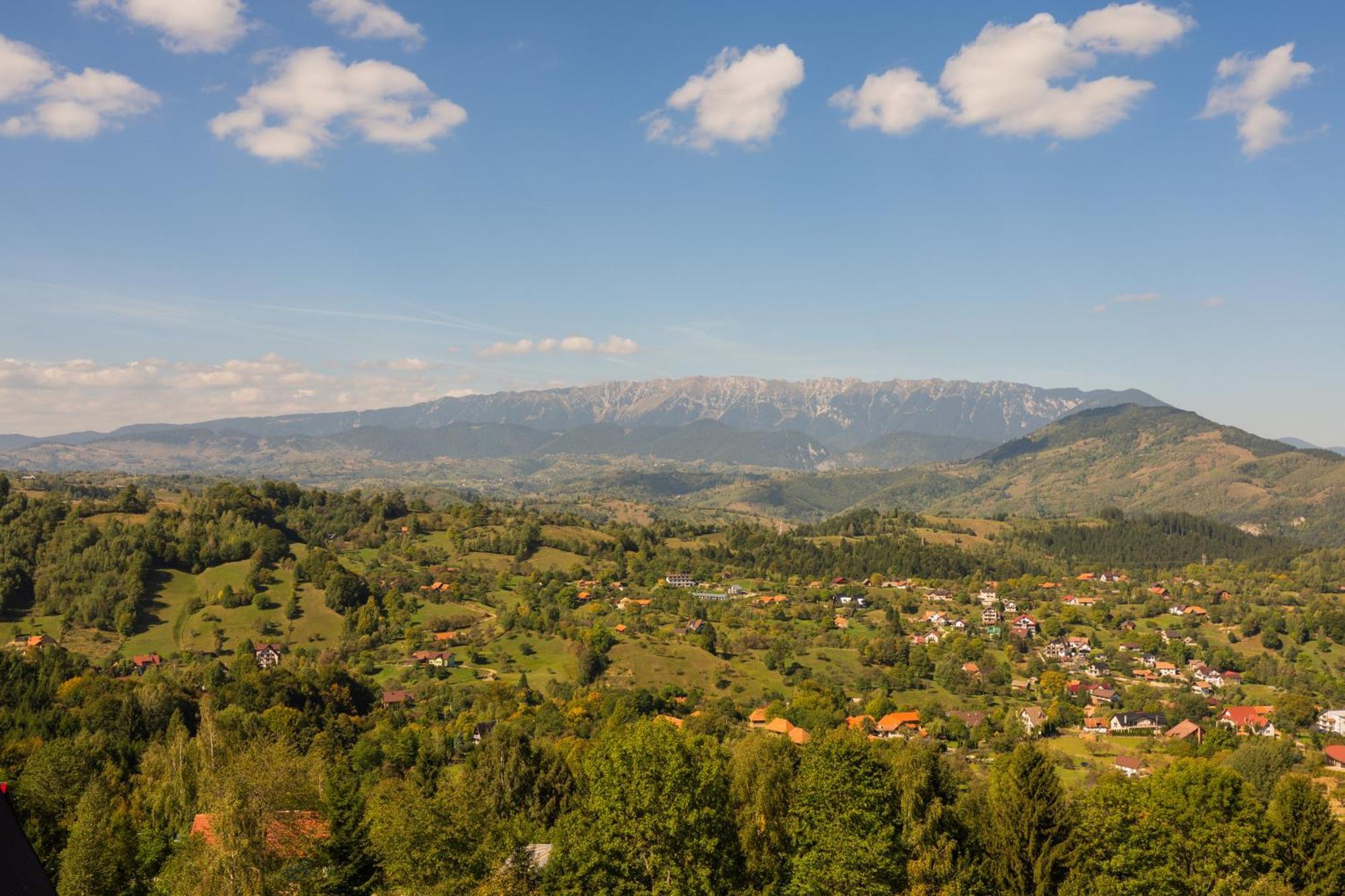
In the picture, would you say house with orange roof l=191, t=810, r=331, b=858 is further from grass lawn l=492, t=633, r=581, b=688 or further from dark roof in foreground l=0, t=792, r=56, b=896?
grass lawn l=492, t=633, r=581, b=688

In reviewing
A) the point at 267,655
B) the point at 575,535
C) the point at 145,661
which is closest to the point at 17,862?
the point at 267,655

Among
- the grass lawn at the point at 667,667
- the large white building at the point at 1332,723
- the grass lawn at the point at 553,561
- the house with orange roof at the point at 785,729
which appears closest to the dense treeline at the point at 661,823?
the house with orange roof at the point at 785,729

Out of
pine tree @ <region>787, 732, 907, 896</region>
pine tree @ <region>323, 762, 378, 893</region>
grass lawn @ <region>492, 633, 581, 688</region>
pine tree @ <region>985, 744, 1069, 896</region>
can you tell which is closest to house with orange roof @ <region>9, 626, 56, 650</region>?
grass lawn @ <region>492, 633, 581, 688</region>

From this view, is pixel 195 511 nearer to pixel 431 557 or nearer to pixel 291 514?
pixel 291 514

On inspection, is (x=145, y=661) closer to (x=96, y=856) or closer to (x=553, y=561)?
(x=96, y=856)

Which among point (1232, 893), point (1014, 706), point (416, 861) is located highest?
point (416, 861)

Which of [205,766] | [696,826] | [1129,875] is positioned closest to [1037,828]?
[1129,875]
